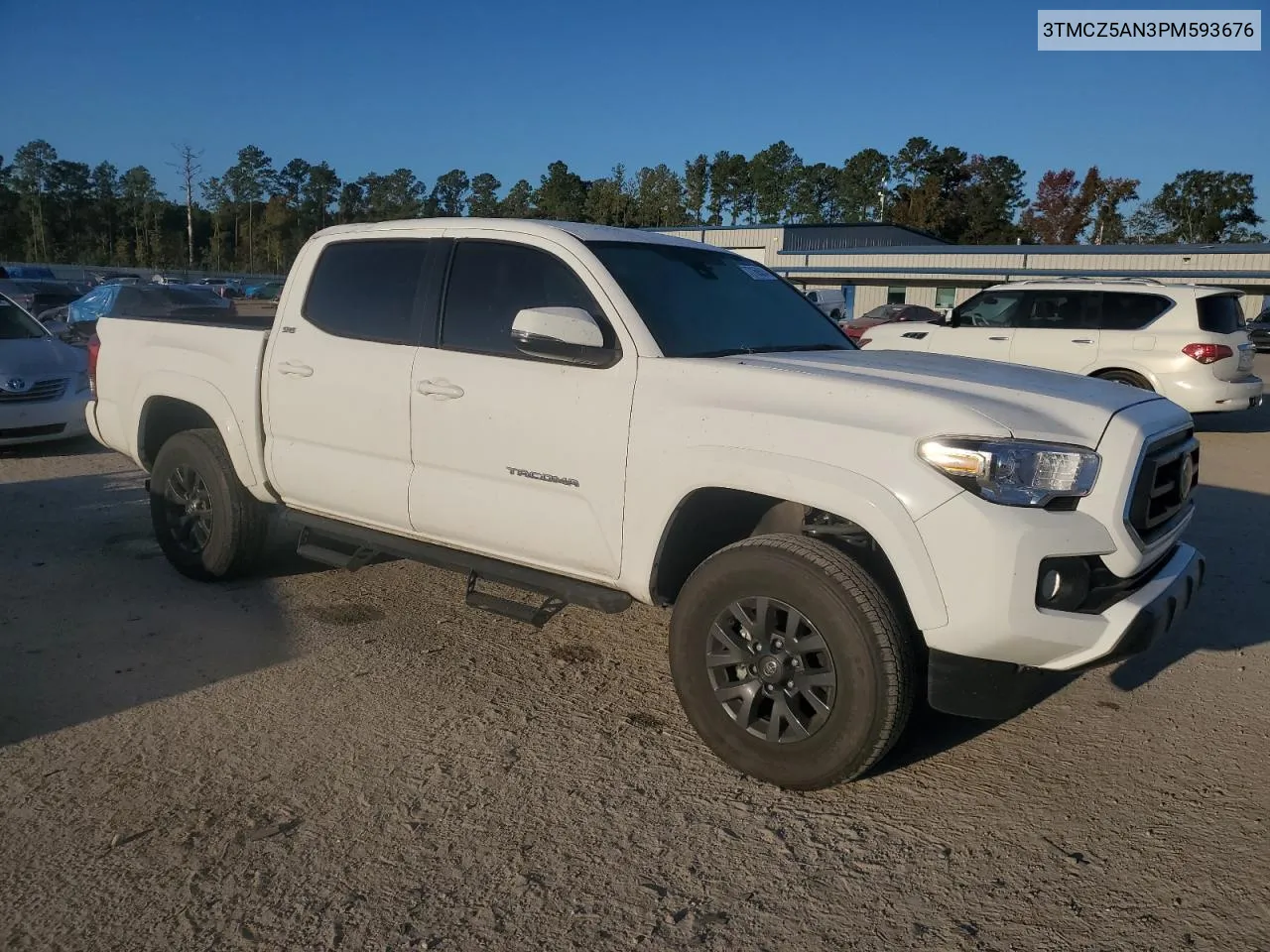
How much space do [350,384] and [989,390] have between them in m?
2.81

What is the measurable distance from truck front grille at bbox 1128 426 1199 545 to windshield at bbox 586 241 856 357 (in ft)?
5.03

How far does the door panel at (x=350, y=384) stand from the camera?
4566 mm

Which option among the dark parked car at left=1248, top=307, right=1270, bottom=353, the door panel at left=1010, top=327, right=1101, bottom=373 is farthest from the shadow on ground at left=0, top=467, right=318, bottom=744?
the dark parked car at left=1248, top=307, right=1270, bottom=353

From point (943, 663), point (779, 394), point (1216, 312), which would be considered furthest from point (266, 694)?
point (1216, 312)

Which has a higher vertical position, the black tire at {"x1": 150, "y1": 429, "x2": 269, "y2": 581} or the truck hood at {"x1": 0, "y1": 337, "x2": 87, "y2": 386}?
the truck hood at {"x1": 0, "y1": 337, "x2": 87, "y2": 386}

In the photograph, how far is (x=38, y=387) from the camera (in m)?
9.60

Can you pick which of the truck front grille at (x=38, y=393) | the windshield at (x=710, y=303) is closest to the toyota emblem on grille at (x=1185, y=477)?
the windshield at (x=710, y=303)

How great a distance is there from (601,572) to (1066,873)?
187cm

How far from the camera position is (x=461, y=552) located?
14.6ft

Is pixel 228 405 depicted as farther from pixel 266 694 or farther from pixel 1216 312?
pixel 1216 312

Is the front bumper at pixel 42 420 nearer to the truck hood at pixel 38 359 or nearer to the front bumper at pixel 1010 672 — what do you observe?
the truck hood at pixel 38 359

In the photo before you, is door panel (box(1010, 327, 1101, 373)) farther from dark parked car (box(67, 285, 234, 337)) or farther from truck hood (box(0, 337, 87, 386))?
dark parked car (box(67, 285, 234, 337))

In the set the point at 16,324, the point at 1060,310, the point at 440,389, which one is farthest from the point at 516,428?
the point at 1060,310

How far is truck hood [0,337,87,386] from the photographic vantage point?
9.59m
